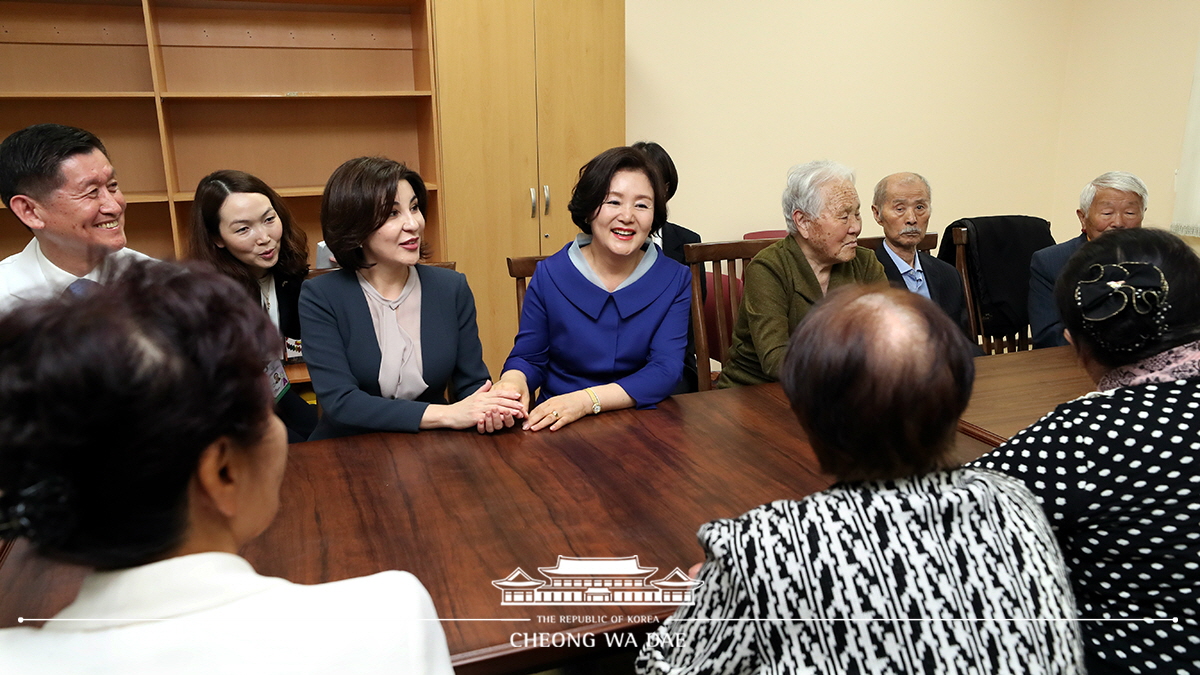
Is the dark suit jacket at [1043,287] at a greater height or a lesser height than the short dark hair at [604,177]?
lesser

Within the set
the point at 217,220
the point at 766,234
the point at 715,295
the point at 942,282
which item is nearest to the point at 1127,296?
the point at 715,295

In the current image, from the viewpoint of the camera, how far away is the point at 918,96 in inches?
195

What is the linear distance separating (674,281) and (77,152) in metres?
1.57

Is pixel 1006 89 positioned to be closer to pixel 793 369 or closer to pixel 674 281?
pixel 674 281

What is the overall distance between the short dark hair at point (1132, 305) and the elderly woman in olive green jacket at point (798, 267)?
1033mm

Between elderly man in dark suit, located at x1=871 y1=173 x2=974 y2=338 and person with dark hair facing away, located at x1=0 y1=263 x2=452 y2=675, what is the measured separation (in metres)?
2.57

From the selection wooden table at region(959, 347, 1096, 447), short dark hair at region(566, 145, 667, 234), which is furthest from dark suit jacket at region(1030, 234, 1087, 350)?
short dark hair at region(566, 145, 667, 234)

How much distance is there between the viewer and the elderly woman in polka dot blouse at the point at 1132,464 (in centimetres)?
102

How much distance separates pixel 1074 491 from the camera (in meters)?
1.04

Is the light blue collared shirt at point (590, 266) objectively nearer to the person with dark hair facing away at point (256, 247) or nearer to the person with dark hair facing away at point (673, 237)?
the person with dark hair facing away at point (673, 237)

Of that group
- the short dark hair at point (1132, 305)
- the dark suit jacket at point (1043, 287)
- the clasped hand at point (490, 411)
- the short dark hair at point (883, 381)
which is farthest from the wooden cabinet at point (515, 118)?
the short dark hair at point (883, 381)

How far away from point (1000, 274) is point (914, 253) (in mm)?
667

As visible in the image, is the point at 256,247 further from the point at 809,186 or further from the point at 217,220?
the point at 809,186

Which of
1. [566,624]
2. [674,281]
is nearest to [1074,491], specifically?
[566,624]
